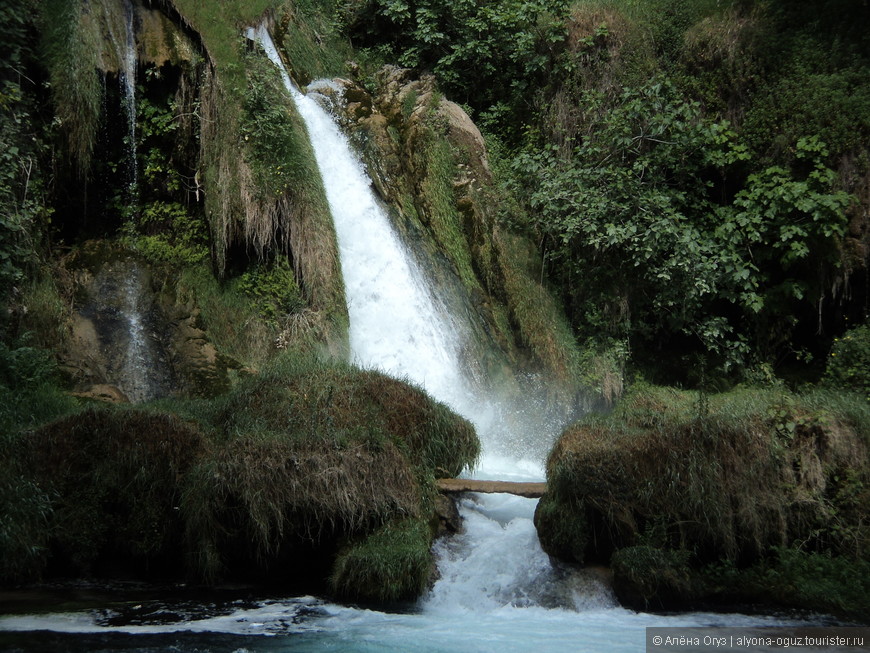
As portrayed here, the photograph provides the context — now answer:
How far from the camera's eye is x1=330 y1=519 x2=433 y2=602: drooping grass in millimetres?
6547

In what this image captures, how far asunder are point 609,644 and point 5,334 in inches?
286

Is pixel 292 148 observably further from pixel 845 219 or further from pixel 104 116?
pixel 845 219

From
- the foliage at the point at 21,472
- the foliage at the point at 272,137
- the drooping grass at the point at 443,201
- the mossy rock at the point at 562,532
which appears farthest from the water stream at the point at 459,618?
the foliage at the point at 272,137

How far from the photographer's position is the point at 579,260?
1313cm

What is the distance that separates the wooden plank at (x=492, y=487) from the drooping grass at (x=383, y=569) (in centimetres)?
111

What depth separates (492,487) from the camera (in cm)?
791

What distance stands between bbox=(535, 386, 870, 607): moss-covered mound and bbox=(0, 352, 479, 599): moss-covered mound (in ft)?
4.74

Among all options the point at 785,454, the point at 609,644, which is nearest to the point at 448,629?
the point at 609,644

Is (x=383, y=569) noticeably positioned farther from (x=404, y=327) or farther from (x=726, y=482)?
(x=404, y=327)

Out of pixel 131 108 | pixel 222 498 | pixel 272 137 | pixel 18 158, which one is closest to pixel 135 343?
pixel 18 158

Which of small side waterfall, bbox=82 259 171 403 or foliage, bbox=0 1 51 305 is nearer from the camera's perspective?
foliage, bbox=0 1 51 305

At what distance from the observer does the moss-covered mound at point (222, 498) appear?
263 inches

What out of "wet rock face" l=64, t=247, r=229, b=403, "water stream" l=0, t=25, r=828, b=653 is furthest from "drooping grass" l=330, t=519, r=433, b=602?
"wet rock face" l=64, t=247, r=229, b=403

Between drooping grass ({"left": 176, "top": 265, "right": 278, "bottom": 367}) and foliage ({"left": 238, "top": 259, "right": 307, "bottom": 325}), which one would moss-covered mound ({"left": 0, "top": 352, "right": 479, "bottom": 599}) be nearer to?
drooping grass ({"left": 176, "top": 265, "right": 278, "bottom": 367})
